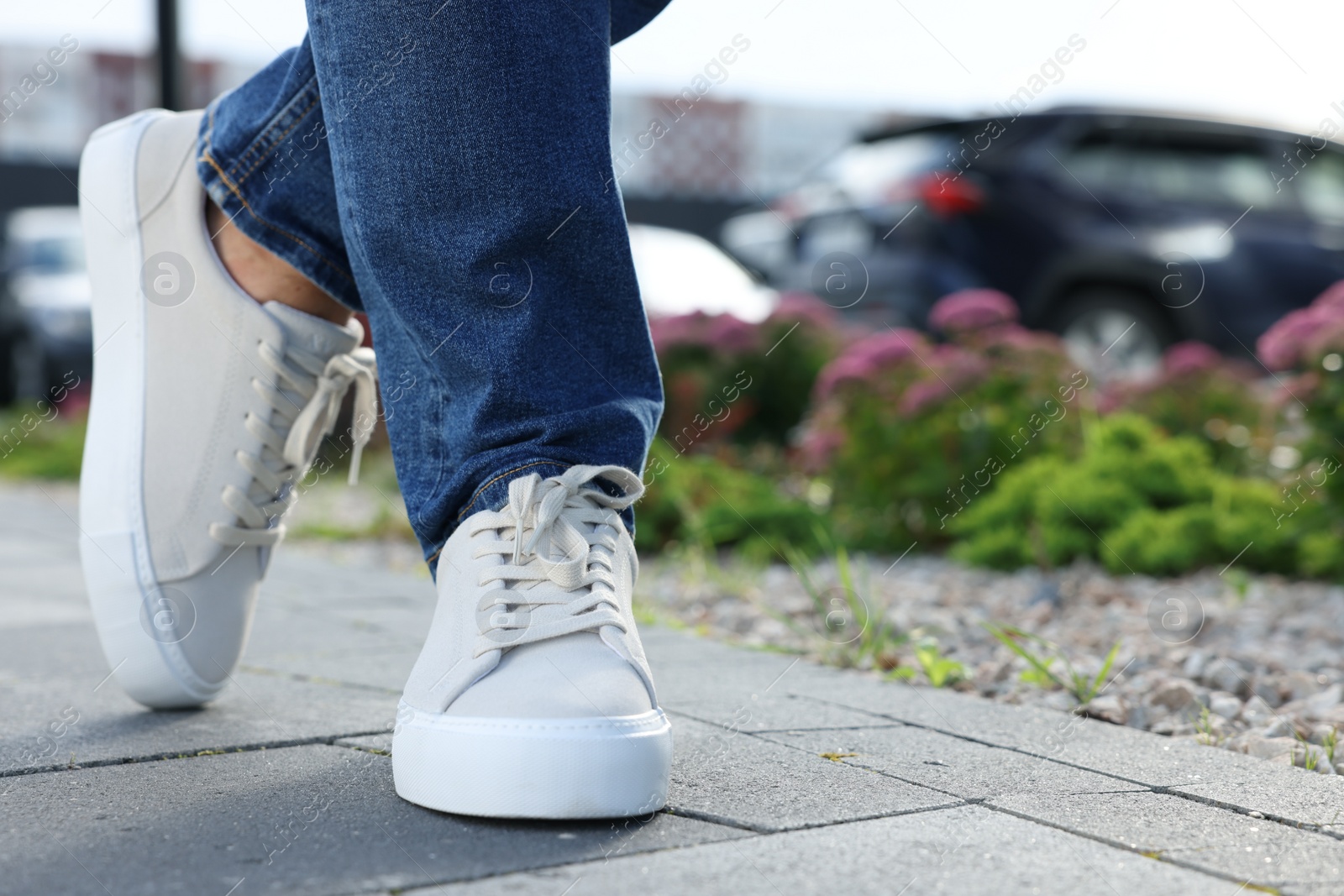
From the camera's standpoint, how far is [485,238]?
111 centimetres

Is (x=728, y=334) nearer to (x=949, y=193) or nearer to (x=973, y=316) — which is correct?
(x=973, y=316)

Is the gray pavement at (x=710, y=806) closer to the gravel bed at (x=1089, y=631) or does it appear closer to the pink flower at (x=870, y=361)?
the gravel bed at (x=1089, y=631)

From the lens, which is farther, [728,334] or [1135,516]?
[728,334]

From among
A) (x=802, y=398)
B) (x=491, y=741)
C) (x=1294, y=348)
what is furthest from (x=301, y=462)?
(x=802, y=398)

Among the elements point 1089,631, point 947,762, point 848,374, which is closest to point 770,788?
point 947,762

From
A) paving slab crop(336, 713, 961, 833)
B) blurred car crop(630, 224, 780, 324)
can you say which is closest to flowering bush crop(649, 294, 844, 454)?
blurred car crop(630, 224, 780, 324)

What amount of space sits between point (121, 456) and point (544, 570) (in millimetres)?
605

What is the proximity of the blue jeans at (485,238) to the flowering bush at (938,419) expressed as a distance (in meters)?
2.15

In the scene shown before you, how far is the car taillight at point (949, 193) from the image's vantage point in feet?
16.6

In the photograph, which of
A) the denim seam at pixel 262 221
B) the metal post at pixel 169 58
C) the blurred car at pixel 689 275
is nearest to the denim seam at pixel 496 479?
the denim seam at pixel 262 221

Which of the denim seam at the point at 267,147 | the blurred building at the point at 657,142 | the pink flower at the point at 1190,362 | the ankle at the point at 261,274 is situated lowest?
→ the pink flower at the point at 1190,362

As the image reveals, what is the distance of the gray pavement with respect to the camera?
0.90m

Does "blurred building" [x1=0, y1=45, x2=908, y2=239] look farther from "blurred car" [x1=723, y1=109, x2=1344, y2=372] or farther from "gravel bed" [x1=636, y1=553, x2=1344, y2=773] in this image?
"gravel bed" [x1=636, y1=553, x2=1344, y2=773]

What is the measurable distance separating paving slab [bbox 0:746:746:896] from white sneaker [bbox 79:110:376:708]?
0.84 feet
